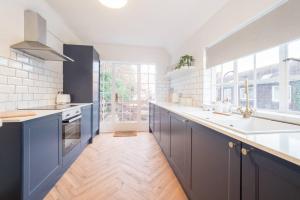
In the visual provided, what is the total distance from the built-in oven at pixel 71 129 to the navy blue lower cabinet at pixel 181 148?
1.44 m

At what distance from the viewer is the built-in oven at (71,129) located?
211 cm

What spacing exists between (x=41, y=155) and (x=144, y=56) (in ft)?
11.9

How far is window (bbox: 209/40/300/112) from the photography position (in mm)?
1373

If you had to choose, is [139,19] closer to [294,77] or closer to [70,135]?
[70,135]

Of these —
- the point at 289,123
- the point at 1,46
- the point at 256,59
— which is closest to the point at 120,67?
the point at 1,46

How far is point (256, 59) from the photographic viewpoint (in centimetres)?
179

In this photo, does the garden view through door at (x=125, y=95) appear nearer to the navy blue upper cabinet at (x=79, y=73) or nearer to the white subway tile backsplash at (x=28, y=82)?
the navy blue upper cabinet at (x=79, y=73)

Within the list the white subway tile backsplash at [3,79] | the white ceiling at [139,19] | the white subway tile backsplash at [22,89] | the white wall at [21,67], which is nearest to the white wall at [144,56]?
the white ceiling at [139,19]

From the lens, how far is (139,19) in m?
2.94

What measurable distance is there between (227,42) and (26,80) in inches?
107

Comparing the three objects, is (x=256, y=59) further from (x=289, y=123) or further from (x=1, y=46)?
(x=1, y=46)

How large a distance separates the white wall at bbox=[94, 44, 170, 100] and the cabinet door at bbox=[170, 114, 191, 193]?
105 inches

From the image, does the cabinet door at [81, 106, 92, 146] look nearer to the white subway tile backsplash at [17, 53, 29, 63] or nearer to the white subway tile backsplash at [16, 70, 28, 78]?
the white subway tile backsplash at [16, 70, 28, 78]

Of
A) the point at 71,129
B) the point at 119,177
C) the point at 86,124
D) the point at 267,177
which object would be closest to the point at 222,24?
the point at 267,177
